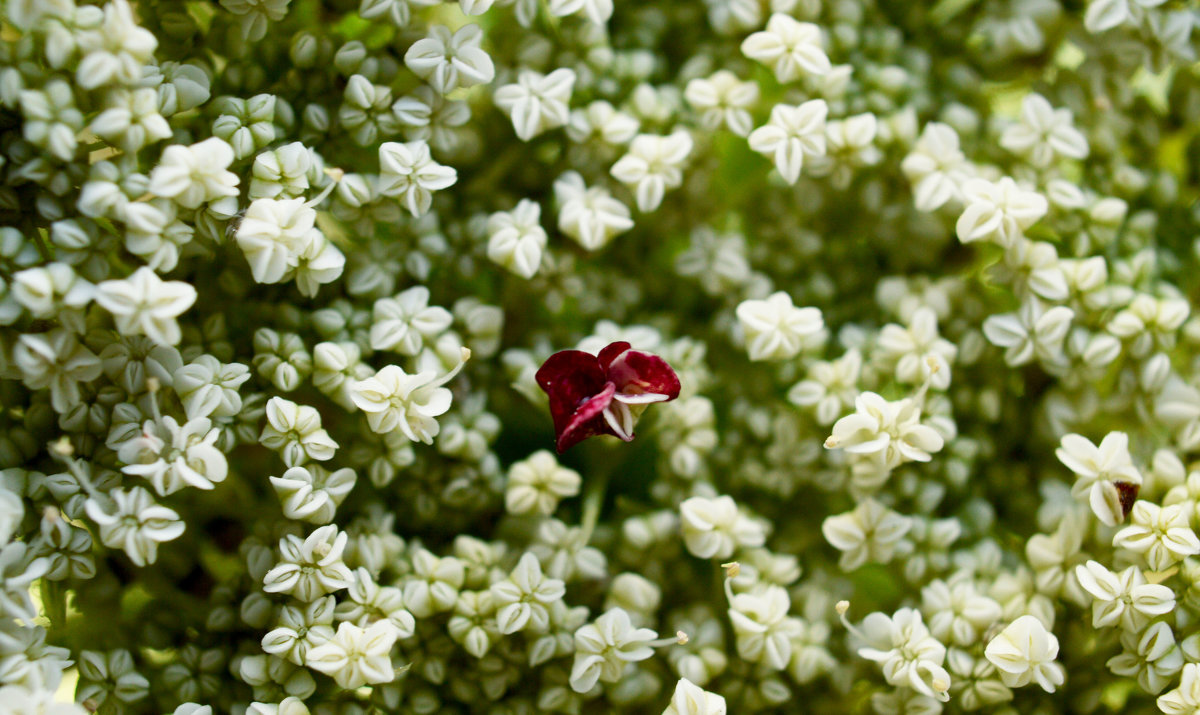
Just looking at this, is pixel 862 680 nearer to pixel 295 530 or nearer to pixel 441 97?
pixel 295 530

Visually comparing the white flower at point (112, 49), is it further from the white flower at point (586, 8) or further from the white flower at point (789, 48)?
the white flower at point (789, 48)

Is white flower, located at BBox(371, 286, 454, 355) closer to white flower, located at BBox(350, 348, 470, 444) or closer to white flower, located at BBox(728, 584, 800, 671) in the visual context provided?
white flower, located at BBox(350, 348, 470, 444)

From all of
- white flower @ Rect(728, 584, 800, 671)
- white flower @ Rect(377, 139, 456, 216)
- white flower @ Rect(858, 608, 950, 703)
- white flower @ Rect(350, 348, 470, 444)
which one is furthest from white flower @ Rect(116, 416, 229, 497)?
white flower @ Rect(858, 608, 950, 703)

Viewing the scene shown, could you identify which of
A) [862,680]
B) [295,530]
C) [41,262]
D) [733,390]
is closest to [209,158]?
[41,262]

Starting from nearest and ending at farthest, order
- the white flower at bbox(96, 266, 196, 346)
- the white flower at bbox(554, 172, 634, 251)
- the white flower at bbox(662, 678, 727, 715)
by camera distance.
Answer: the white flower at bbox(96, 266, 196, 346) → the white flower at bbox(662, 678, 727, 715) → the white flower at bbox(554, 172, 634, 251)

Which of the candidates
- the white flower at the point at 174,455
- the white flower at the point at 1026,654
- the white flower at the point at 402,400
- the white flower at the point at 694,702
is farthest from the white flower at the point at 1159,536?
the white flower at the point at 174,455
